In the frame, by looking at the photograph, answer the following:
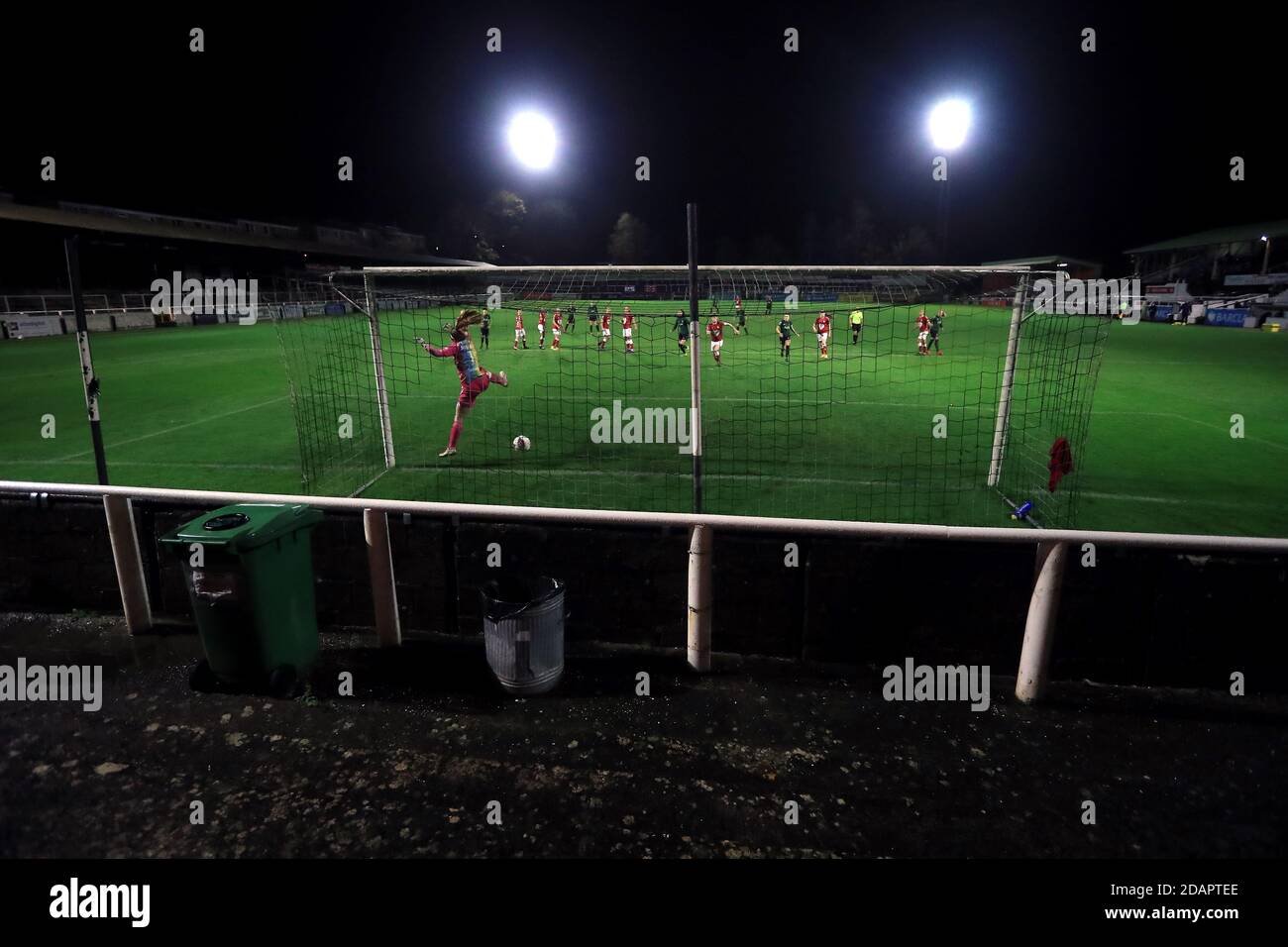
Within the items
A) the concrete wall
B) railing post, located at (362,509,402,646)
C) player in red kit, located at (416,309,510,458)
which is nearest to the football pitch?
player in red kit, located at (416,309,510,458)

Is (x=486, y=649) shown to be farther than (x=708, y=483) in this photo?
No

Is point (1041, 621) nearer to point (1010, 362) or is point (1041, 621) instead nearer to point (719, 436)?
point (1010, 362)

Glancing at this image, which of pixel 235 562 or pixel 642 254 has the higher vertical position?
pixel 642 254

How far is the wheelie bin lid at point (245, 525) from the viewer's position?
4309mm

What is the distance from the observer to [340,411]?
47.5 feet

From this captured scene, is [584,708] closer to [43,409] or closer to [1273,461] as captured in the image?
[1273,461]

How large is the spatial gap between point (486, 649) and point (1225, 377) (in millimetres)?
21597

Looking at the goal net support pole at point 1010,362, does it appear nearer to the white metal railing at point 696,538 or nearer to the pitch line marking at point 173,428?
the white metal railing at point 696,538

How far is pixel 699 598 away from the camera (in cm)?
465

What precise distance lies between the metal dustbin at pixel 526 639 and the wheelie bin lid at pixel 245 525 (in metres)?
1.35

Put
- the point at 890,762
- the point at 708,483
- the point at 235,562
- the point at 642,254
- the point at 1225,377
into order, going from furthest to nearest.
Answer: the point at 642,254
the point at 1225,377
the point at 708,483
the point at 235,562
the point at 890,762

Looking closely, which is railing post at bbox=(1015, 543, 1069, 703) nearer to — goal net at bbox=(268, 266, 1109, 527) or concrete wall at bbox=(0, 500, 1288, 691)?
concrete wall at bbox=(0, 500, 1288, 691)
